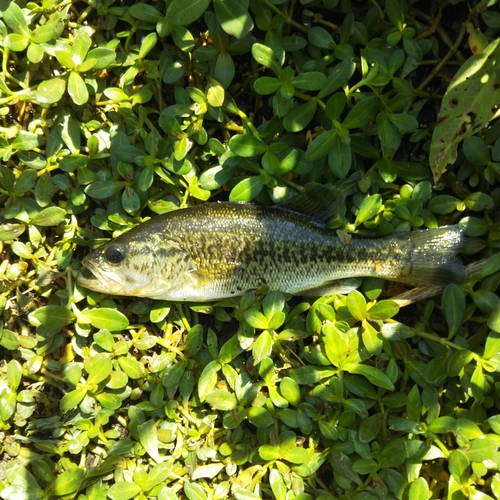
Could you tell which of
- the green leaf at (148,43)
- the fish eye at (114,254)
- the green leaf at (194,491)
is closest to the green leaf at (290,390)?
the green leaf at (194,491)

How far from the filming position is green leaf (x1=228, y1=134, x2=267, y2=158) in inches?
98.6

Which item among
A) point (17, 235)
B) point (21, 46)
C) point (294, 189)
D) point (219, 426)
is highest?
point (21, 46)

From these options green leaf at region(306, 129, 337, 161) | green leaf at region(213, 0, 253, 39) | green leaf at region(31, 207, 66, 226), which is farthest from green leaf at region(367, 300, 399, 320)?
green leaf at region(31, 207, 66, 226)

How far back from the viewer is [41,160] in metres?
2.70

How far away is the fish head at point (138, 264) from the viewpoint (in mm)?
2543

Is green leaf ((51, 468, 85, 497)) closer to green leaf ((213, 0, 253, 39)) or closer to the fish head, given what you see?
the fish head

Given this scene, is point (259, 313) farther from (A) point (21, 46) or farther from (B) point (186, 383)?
(A) point (21, 46)

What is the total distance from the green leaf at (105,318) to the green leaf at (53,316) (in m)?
0.07

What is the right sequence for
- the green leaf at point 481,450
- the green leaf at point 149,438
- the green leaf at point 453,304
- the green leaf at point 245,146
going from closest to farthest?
the green leaf at point 481,450
the green leaf at point 453,304
the green leaf at point 245,146
the green leaf at point 149,438

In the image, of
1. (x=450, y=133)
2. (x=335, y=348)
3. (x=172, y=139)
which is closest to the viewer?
(x=450, y=133)

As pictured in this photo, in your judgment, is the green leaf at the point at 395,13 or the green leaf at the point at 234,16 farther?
the green leaf at the point at 395,13

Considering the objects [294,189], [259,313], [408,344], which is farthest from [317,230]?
[408,344]

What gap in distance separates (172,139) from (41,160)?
2.37 feet

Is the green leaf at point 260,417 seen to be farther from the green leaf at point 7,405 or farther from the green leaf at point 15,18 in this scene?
the green leaf at point 15,18
